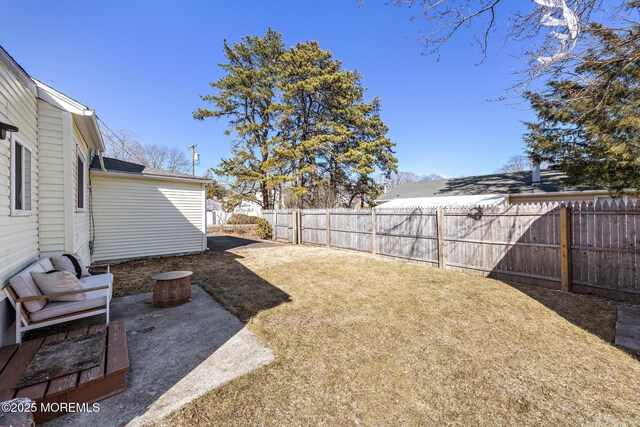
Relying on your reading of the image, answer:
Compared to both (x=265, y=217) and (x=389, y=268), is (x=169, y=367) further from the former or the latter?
(x=265, y=217)

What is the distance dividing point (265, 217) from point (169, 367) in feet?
44.2

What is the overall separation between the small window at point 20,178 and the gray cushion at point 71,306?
1357 millimetres

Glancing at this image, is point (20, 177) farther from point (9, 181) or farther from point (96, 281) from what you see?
point (96, 281)

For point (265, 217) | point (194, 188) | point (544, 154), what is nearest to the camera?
point (544, 154)

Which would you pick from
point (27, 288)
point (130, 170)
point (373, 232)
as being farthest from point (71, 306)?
point (373, 232)

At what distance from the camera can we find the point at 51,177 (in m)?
4.72

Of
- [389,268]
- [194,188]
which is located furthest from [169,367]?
[194,188]

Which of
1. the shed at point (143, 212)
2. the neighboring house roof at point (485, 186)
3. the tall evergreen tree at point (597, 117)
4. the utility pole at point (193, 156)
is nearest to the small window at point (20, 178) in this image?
the shed at point (143, 212)

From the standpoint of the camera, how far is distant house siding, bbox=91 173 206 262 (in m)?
8.53

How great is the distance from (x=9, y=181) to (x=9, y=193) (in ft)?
0.57

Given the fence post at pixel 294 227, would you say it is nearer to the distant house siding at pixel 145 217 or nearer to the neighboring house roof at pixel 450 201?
the neighboring house roof at pixel 450 201

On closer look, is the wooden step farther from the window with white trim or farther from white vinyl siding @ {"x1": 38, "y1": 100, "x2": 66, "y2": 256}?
the window with white trim

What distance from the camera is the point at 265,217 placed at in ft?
52.9

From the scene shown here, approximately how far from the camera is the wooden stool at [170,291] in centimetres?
462
